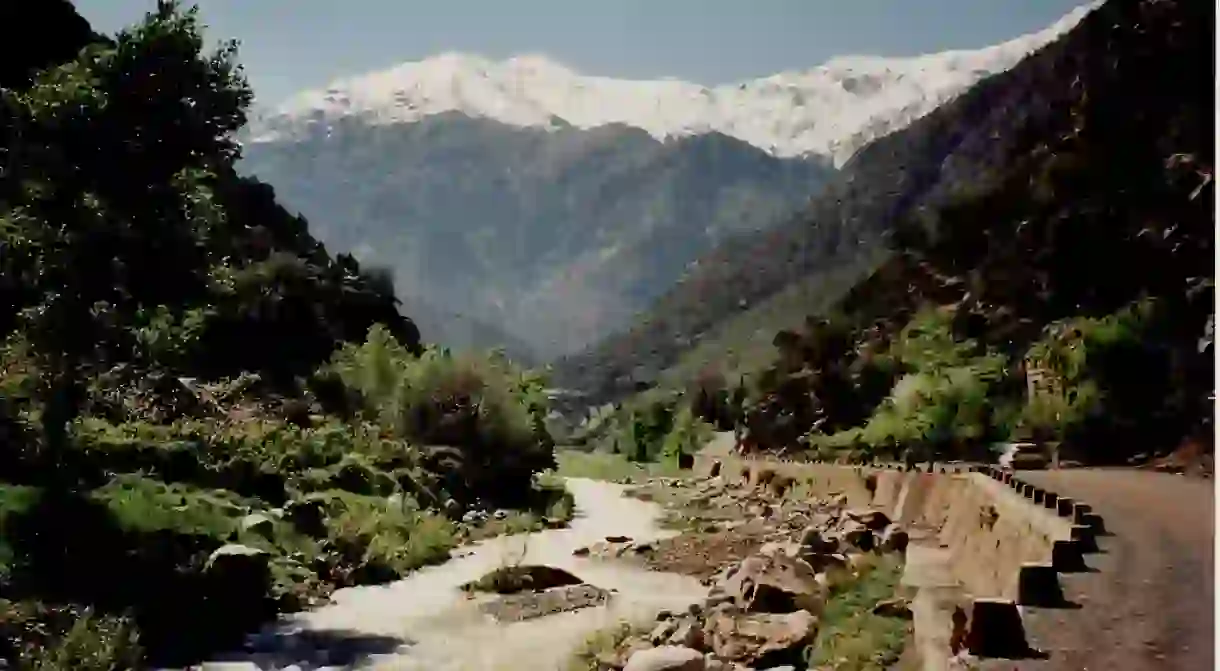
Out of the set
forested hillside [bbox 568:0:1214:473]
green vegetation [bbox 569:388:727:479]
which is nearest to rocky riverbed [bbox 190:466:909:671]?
forested hillside [bbox 568:0:1214:473]

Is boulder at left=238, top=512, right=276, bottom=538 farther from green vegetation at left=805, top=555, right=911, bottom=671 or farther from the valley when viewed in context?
green vegetation at left=805, top=555, right=911, bottom=671

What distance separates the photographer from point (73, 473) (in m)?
27.7

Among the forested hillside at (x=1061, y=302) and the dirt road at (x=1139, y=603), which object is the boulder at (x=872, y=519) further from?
the forested hillside at (x=1061, y=302)

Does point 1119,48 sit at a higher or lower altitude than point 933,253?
higher

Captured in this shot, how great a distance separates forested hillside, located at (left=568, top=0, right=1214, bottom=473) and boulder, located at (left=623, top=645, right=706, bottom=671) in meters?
21.0

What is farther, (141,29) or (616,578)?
(616,578)

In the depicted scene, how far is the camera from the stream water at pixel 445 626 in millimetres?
22844

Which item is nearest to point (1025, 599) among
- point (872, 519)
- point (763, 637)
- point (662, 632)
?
point (763, 637)

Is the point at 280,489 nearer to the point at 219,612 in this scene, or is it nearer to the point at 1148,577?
the point at 219,612

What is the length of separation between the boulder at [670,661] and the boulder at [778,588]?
13.8 ft

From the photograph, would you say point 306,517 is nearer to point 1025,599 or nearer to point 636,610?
point 636,610

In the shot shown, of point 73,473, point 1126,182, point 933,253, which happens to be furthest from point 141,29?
point 933,253

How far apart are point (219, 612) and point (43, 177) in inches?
394

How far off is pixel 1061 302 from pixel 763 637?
5080cm
